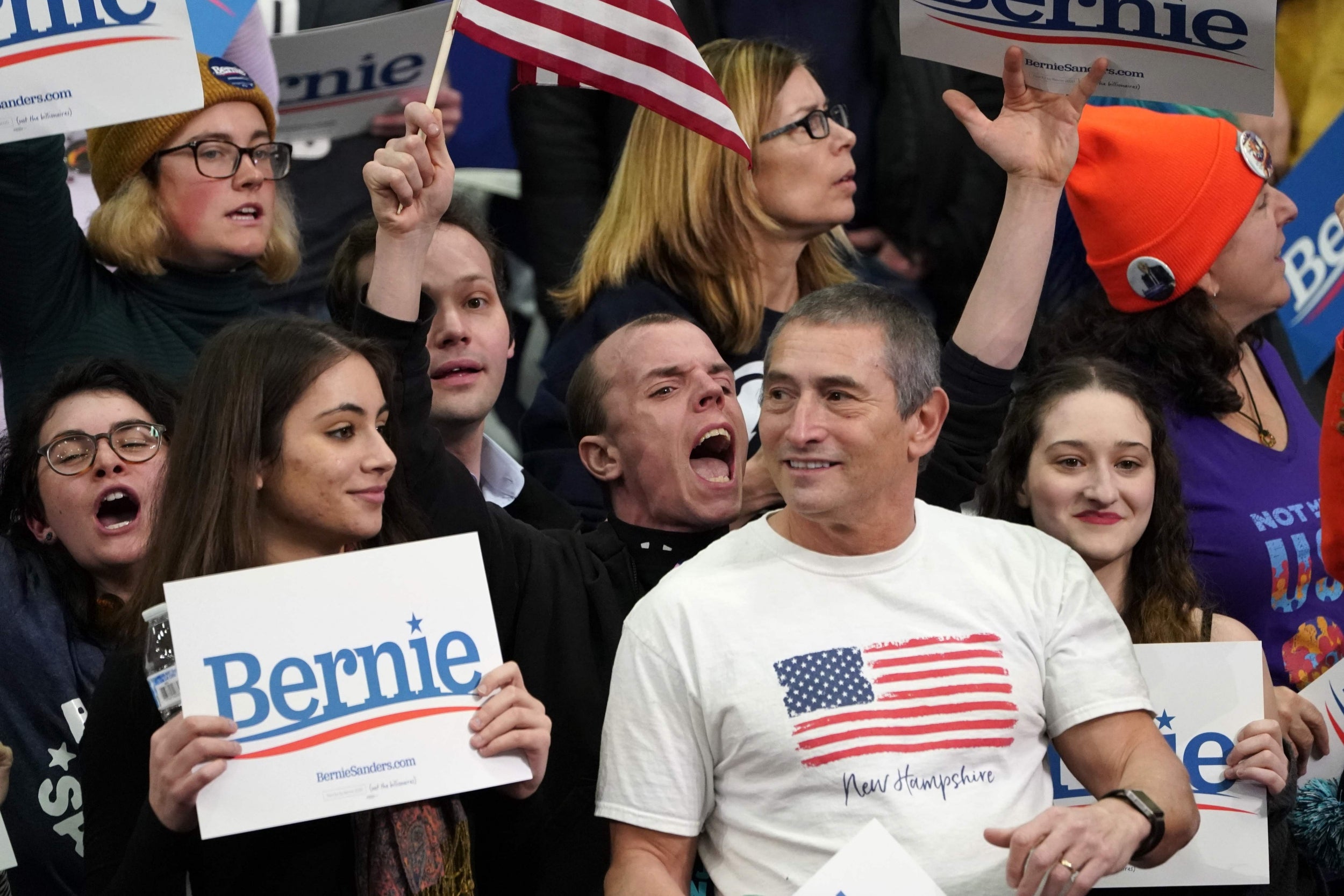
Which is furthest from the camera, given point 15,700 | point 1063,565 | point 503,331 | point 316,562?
point 503,331

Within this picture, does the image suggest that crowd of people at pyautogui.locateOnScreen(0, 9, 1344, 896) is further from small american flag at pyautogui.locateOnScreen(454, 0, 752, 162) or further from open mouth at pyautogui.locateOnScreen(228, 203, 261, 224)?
small american flag at pyautogui.locateOnScreen(454, 0, 752, 162)

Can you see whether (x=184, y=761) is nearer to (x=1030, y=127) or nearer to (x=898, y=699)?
(x=898, y=699)

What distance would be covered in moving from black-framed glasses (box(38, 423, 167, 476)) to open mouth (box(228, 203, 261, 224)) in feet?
2.44

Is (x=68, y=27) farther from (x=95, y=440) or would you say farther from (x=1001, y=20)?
(x=1001, y=20)

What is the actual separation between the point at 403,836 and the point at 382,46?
7.66ft

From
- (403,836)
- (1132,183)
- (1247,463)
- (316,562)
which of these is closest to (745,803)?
(403,836)

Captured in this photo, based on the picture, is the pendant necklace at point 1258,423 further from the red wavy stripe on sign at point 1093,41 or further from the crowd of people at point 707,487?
the red wavy stripe on sign at point 1093,41

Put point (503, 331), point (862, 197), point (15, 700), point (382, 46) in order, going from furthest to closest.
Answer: point (862, 197), point (382, 46), point (503, 331), point (15, 700)

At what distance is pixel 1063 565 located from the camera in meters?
3.02

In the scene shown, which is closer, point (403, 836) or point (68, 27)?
point (403, 836)

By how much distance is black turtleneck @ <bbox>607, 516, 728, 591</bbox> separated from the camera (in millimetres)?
3590

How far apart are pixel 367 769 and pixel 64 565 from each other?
1.32 meters

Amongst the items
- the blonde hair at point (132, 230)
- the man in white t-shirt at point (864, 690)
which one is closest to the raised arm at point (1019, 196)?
the man in white t-shirt at point (864, 690)

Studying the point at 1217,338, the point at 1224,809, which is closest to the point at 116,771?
Answer: the point at 1224,809
